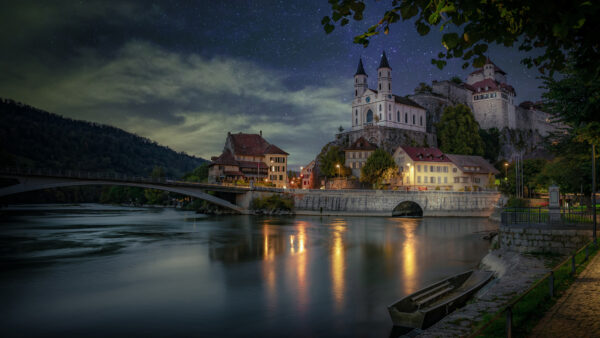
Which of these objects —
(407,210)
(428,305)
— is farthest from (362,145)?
(428,305)

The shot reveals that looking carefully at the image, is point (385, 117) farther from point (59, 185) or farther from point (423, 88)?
point (59, 185)

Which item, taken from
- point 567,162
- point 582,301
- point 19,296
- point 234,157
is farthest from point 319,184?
point 582,301

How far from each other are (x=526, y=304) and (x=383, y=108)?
9344cm

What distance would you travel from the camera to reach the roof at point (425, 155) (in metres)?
80.5

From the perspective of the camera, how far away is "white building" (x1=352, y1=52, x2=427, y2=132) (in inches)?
3907

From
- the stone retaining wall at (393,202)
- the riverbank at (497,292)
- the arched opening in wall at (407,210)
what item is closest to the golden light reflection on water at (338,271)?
the riverbank at (497,292)

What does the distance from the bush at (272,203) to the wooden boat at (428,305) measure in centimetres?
6079

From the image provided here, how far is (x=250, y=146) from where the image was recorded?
96.3m

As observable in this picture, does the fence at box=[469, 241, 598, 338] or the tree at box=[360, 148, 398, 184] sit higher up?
the tree at box=[360, 148, 398, 184]

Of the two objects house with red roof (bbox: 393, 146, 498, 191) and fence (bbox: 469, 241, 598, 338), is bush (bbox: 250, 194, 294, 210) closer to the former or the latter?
house with red roof (bbox: 393, 146, 498, 191)

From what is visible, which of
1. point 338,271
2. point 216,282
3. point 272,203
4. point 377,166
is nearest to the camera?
point 216,282

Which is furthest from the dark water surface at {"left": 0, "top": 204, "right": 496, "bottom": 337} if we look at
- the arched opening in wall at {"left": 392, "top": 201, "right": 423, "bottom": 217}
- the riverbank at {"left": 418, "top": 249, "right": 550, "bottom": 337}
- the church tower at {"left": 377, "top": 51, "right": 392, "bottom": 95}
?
the church tower at {"left": 377, "top": 51, "right": 392, "bottom": 95}

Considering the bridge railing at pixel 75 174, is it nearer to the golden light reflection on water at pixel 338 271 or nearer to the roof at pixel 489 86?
the golden light reflection on water at pixel 338 271

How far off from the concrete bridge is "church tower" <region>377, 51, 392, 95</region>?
122ft
